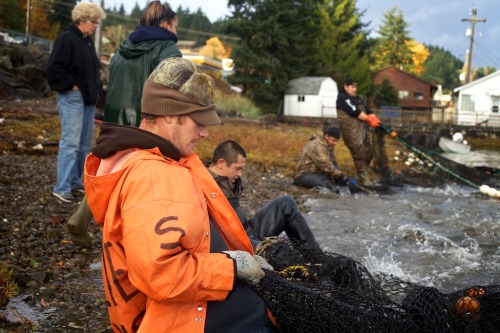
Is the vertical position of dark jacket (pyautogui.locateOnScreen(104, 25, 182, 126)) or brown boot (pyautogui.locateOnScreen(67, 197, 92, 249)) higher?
dark jacket (pyautogui.locateOnScreen(104, 25, 182, 126))

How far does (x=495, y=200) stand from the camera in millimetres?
11320

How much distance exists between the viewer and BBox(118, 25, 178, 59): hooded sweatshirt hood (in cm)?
511

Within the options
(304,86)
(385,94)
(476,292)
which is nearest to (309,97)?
(304,86)

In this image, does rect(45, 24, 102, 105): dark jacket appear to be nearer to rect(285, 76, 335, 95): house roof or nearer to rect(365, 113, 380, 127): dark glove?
rect(365, 113, 380, 127): dark glove

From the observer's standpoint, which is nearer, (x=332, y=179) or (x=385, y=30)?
(x=332, y=179)

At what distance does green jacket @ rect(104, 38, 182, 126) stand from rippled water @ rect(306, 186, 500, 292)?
285 cm

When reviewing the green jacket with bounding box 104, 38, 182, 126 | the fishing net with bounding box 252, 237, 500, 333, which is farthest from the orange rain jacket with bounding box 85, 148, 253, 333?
the green jacket with bounding box 104, 38, 182, 126

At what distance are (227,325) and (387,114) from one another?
5850 cm

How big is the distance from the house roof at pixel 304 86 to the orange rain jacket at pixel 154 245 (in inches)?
2065

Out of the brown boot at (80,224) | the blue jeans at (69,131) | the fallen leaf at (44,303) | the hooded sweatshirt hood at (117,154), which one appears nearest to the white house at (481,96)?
the blue jeans at (69,131)

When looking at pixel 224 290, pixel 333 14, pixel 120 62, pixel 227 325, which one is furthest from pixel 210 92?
pixel 333 14

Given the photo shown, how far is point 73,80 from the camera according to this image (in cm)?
649

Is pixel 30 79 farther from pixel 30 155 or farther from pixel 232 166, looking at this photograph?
pixel 232 166

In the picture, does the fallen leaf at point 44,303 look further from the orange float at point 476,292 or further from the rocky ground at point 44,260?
the orange float at point 476,292
